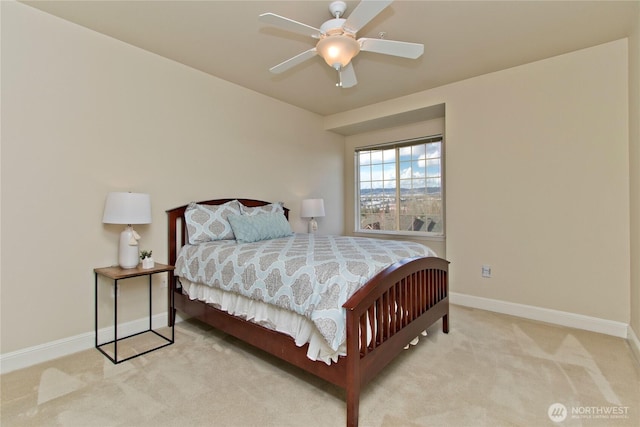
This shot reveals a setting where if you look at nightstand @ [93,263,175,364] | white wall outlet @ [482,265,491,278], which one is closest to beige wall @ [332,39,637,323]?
white wall outlet @ [482,265,491,278]

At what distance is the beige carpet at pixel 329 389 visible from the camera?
1598 mm

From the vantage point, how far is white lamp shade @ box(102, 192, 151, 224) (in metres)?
2.31

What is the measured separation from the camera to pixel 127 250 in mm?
2424

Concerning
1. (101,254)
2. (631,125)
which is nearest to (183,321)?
(101,254)

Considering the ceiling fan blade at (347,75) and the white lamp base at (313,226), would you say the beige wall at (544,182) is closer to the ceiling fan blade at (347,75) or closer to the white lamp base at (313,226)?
the ceiling fan blade at (347,75)

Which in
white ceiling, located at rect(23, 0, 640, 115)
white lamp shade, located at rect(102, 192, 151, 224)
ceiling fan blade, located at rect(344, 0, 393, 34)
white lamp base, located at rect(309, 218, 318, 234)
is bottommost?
white lamp base, located at rect(309, 218, 318, 234)

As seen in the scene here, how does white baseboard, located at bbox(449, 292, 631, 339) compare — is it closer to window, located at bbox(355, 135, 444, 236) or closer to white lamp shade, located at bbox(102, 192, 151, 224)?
window, located at bbox(355, 135, 444, 236)

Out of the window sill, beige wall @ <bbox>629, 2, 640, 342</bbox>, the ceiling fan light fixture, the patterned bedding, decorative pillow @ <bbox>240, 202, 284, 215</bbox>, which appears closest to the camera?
the patterned bedding

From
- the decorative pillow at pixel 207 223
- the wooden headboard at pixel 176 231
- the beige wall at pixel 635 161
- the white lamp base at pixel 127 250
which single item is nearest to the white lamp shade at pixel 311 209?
the decorative pillow at pixel 207 223

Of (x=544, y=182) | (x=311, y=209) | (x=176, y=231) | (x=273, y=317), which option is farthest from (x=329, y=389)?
(x=544, y=182)

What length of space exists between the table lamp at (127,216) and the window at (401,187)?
3293 mm

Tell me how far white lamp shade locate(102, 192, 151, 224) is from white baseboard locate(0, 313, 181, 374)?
933 mm

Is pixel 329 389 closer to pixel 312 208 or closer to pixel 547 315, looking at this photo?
pixel 547 315

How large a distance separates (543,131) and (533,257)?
1.25m
